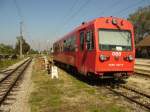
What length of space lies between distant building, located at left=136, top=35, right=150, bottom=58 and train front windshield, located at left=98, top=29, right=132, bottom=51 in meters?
43.5

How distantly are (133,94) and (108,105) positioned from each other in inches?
96.8

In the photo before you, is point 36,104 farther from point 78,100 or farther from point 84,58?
point 84,58

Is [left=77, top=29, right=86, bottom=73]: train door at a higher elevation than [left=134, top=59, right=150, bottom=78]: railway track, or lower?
higher

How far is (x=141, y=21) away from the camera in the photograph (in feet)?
261

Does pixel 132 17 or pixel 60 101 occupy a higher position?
pixel 132 17

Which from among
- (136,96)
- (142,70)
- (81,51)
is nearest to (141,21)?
(142,70)

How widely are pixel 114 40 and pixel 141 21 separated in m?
67.7

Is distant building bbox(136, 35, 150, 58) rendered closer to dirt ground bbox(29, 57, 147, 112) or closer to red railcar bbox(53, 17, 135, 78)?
red railcar bbox(53, 17, 135, 78)

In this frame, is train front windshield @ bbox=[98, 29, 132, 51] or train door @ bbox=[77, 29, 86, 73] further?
train door @ bbox=[77, 29, 86, 73]

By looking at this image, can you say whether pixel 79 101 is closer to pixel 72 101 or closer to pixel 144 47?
pixel 72 101

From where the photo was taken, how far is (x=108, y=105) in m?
10.0

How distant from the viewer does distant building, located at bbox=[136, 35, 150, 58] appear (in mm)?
59319

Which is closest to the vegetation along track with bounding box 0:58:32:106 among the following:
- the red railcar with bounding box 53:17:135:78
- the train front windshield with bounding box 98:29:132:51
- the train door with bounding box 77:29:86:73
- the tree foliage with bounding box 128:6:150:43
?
the train door with bounding box 77:29:86:73

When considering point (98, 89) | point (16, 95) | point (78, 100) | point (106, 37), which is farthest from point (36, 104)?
point (106, 37)
